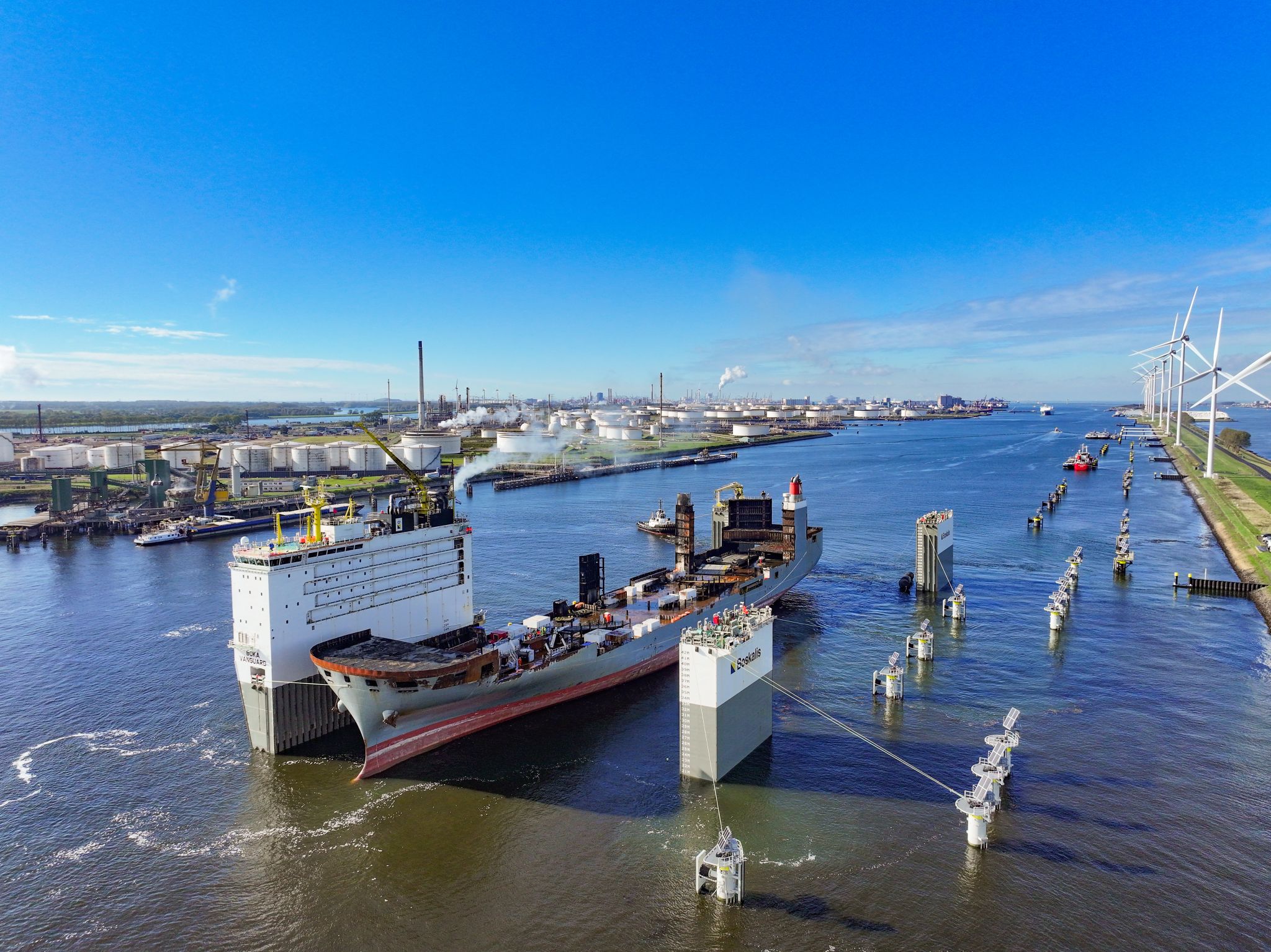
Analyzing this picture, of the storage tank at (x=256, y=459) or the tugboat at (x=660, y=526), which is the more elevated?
the storage tank at (x=256, y=459)

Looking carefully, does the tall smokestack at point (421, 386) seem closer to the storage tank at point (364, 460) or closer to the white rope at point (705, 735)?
the storage tank at point (364, 460)

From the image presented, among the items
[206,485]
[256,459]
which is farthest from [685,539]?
[256,459]

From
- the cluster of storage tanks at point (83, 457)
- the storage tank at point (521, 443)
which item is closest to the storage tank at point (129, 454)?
the cluster of storage tanks at point (83, 457)

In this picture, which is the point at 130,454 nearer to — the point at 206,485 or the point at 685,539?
the point at 206,485

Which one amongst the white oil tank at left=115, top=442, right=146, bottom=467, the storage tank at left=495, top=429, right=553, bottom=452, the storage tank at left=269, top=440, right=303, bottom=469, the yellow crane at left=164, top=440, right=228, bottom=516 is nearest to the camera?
the yellow crane at left=164, top=440, right=228, bottom=516

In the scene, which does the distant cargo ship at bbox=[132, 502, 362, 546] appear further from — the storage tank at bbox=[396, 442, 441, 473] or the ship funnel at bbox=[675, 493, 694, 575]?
the storage tank at bbox=[396, 442, 441, 473]

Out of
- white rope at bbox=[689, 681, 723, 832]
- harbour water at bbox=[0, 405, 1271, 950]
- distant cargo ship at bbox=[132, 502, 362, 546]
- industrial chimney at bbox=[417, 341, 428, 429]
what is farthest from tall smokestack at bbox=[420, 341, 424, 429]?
white rope at bbox=[689, 681, 723, 832]
